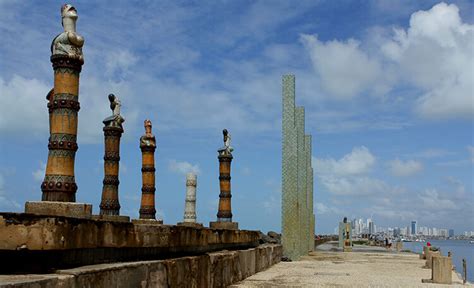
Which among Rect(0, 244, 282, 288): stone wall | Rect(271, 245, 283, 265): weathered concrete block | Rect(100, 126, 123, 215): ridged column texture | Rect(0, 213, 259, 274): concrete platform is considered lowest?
Rect(271, 245, 283, 265): weathered concrete block

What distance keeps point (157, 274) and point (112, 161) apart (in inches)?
342

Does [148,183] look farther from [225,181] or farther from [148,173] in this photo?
[225,181]

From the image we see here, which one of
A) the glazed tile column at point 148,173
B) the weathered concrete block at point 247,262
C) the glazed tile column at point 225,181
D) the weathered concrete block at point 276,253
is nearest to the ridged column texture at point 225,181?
the glazed tile column at point 225,181

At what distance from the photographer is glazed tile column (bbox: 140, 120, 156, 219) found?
1839 centimetres

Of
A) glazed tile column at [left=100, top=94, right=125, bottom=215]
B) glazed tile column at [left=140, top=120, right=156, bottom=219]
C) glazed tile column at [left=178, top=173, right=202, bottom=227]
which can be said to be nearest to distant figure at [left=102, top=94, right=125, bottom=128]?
glazed tile column at [left=100, top=94, right=125, bottom=215]

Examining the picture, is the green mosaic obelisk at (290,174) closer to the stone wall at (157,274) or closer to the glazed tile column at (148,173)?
the glazed tile column at (148,173)

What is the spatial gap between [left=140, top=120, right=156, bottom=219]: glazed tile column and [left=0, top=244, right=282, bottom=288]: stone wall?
4.48 meters

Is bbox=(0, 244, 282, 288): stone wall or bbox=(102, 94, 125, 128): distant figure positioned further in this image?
bbox=(102, 94, 125, 128): distant figure

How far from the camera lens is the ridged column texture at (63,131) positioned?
8.05m

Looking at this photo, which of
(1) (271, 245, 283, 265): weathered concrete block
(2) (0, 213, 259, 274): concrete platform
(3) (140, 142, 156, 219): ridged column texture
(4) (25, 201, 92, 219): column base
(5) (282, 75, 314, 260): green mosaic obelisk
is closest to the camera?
(2) (0, 213, 259, 274): concrete platform

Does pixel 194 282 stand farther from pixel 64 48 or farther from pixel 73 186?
pixel 64 48

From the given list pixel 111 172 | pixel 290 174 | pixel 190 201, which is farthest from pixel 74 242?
pixel 290 174

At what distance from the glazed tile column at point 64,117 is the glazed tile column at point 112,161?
21.9 ft

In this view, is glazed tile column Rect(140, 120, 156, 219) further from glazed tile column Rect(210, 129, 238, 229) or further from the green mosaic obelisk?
the green mosaic obelisk
